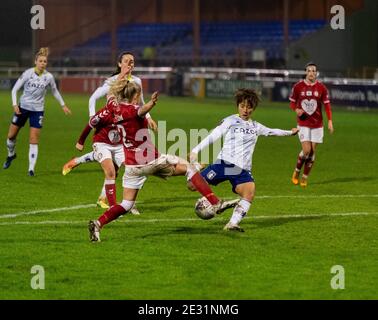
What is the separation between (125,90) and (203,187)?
147cm

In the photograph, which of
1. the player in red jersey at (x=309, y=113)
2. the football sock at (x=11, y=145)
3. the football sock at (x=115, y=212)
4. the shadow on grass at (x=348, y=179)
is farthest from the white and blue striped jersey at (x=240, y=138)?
the football sock at (x=11, y=145)

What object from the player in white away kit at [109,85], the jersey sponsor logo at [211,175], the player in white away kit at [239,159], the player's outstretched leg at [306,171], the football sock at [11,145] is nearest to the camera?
the player in white away kit at [239,159]

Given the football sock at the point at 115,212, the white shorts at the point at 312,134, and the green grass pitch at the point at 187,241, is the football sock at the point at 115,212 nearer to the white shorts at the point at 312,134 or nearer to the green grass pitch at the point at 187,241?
the green grass pitch at the point at 187,241

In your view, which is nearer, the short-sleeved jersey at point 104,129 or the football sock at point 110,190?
the short-sleeved jersey at point 104,129

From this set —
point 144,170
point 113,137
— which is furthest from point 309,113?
point 144,170

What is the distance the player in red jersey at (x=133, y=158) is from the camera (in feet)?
37.4

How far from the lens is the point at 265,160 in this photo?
72.3ft

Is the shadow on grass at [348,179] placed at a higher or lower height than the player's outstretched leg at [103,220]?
lower

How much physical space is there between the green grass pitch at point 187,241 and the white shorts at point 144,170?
669 mm

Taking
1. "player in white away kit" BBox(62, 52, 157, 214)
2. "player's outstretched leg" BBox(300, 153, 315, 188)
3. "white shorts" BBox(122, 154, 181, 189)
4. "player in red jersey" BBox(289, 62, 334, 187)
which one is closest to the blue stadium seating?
"player in red jersey" BBox(289, 62, 334, 187)

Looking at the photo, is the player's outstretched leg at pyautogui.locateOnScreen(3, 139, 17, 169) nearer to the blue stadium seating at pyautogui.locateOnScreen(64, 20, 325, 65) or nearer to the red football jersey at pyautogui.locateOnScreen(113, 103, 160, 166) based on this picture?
the red football jersey at pyautogui.locateOnScreen(113, 103, 160, 166)

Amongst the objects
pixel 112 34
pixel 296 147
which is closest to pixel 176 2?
pixel 112 34
